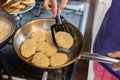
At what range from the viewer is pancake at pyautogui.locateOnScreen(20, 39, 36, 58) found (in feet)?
2.03

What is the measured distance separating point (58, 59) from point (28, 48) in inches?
4.2

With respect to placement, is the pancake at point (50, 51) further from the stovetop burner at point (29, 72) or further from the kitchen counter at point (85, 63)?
the kitchen counter at point (85, 63)

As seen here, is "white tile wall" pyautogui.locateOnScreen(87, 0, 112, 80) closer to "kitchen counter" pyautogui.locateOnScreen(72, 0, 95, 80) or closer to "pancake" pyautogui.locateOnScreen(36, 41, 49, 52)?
"kitchen counter" pyautogui.locateOnScreen(72, 0, 95, 80)

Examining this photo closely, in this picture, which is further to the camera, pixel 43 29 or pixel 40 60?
pixel 43 29

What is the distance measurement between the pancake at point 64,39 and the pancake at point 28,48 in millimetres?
85

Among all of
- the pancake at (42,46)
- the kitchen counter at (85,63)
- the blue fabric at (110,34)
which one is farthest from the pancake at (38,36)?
the kitchen counter at (85,63)

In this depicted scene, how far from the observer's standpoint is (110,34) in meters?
0.81

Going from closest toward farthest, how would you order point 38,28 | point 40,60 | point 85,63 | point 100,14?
point 40,60 → point 38,28 → point 100,14 → point 85,63

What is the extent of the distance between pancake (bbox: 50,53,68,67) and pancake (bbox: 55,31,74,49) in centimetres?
4

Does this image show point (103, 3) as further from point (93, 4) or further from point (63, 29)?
point (63, 29)

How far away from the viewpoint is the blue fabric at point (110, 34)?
0.77 m

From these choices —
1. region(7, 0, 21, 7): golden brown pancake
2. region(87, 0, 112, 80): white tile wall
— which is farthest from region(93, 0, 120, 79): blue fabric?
region(7, 0, 21, 7): golden brown pancake

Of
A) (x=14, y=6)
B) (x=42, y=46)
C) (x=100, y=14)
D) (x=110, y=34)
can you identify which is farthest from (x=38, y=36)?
(x=100, y=14)

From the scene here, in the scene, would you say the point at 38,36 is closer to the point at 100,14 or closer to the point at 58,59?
the point at 58,59
